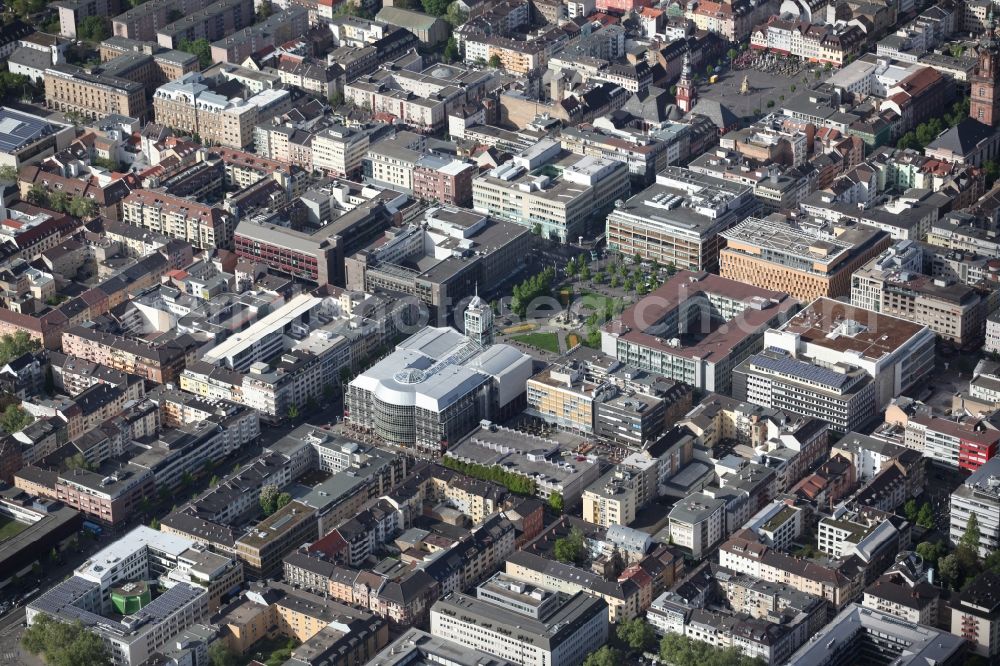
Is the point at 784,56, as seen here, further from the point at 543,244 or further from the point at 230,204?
the point at 230,204

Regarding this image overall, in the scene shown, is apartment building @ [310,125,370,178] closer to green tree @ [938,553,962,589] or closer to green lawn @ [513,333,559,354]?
green lawn @ [513,333,559,354]

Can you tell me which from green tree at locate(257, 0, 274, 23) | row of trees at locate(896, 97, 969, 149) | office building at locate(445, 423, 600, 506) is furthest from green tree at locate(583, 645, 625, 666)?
green tree at locate(257, 0, 274, 23)

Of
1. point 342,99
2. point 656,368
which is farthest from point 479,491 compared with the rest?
point 342,99

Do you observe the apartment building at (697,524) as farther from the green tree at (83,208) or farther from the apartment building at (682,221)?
the green tree at (83,208)

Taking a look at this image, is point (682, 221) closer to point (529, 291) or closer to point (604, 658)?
point (529, 291)


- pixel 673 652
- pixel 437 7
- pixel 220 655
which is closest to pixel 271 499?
pixel 220 655

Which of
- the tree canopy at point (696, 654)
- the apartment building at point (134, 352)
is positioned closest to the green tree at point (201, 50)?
the apartment building at point (134, 352)
